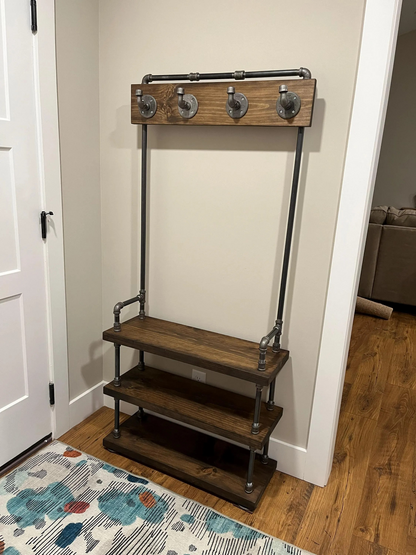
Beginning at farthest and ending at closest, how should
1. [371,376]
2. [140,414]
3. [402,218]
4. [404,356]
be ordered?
[402,218], [404,356], [371,376], [140,414]

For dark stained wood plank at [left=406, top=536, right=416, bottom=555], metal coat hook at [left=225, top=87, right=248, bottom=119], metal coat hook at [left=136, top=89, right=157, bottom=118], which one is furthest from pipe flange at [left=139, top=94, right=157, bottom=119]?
dark stained wood plank at [left=406, top=536, right=416, bottom=555]

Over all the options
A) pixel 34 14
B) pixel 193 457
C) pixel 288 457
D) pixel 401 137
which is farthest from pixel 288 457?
pixel 401 137

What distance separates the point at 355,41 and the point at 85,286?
Answer: 1568 millimetres

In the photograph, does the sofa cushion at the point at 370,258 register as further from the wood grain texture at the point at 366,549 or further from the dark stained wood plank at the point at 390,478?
the wood grain texture at the point at 366,549

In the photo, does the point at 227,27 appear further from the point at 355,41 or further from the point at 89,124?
the point at 89,124

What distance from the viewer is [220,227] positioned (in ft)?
5.87

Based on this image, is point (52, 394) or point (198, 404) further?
point (52, 394)

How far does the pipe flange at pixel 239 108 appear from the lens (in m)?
1.53

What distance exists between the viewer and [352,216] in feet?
4.97

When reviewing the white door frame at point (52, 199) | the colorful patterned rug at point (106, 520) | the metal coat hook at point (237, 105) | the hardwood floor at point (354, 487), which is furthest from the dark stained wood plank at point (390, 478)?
the metal coat hook at point (237, 105)

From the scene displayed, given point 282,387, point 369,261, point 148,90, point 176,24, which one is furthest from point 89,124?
point 369,261

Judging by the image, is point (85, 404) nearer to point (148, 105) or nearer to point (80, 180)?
point (80, 180)

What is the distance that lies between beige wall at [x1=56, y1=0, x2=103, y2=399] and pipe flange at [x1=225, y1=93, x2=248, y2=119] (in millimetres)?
727

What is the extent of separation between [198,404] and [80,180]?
1.17 m
